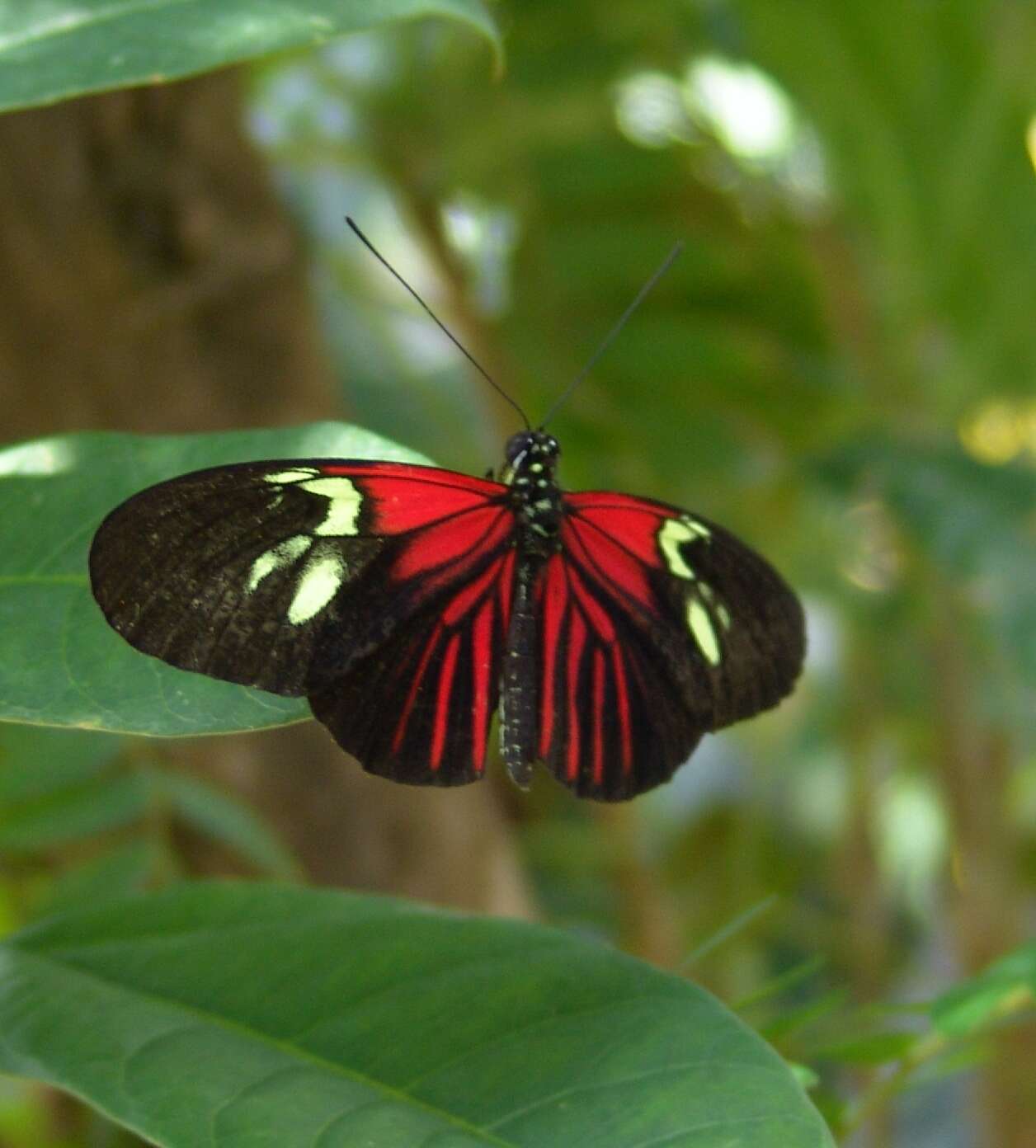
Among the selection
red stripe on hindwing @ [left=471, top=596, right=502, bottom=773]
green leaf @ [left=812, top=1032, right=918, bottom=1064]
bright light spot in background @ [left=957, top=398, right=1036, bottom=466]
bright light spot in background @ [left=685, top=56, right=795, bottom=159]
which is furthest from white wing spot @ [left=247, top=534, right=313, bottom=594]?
bright light spot in background @ [left=957, top=398, right=1036, bottom=466]

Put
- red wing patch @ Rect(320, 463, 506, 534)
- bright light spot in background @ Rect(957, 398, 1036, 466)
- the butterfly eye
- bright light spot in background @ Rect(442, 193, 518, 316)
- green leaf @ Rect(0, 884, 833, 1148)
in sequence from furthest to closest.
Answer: bright light spot in background @ Rect(957, 398, 1036, 466), bright light spot in background @ Rect(442, 193, 518, 316), the butterfly eye, red wing patch @ Rect(320, 463, 506, 534), green leaf @ Rect(0, 884, 833, 1148)

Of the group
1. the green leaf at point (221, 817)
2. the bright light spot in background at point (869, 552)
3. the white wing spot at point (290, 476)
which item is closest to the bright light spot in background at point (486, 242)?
the bright light spot in background at point (869, 552)

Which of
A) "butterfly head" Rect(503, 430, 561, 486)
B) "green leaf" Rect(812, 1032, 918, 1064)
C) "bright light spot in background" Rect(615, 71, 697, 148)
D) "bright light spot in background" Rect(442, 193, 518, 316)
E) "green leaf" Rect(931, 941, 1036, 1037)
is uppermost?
"bright light spot in background" Rect(615, 71, 697, 148)

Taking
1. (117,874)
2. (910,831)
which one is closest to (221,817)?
(117,874)

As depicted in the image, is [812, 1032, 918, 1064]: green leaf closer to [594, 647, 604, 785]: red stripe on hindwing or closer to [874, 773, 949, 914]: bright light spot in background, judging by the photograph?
[594, 647, 604, 785]: red stripe on hindwing

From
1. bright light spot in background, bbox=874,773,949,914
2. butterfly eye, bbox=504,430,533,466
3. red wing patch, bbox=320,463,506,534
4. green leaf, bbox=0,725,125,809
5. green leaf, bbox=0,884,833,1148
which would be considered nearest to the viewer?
green leaf, bbox=0,884,833,1148

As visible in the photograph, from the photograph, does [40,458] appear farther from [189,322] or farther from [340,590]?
[189,322]

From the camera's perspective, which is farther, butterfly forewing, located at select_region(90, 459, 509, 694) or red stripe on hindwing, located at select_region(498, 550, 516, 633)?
red stripe on hindwing, located at select_region(498, 550, 516, 633)
